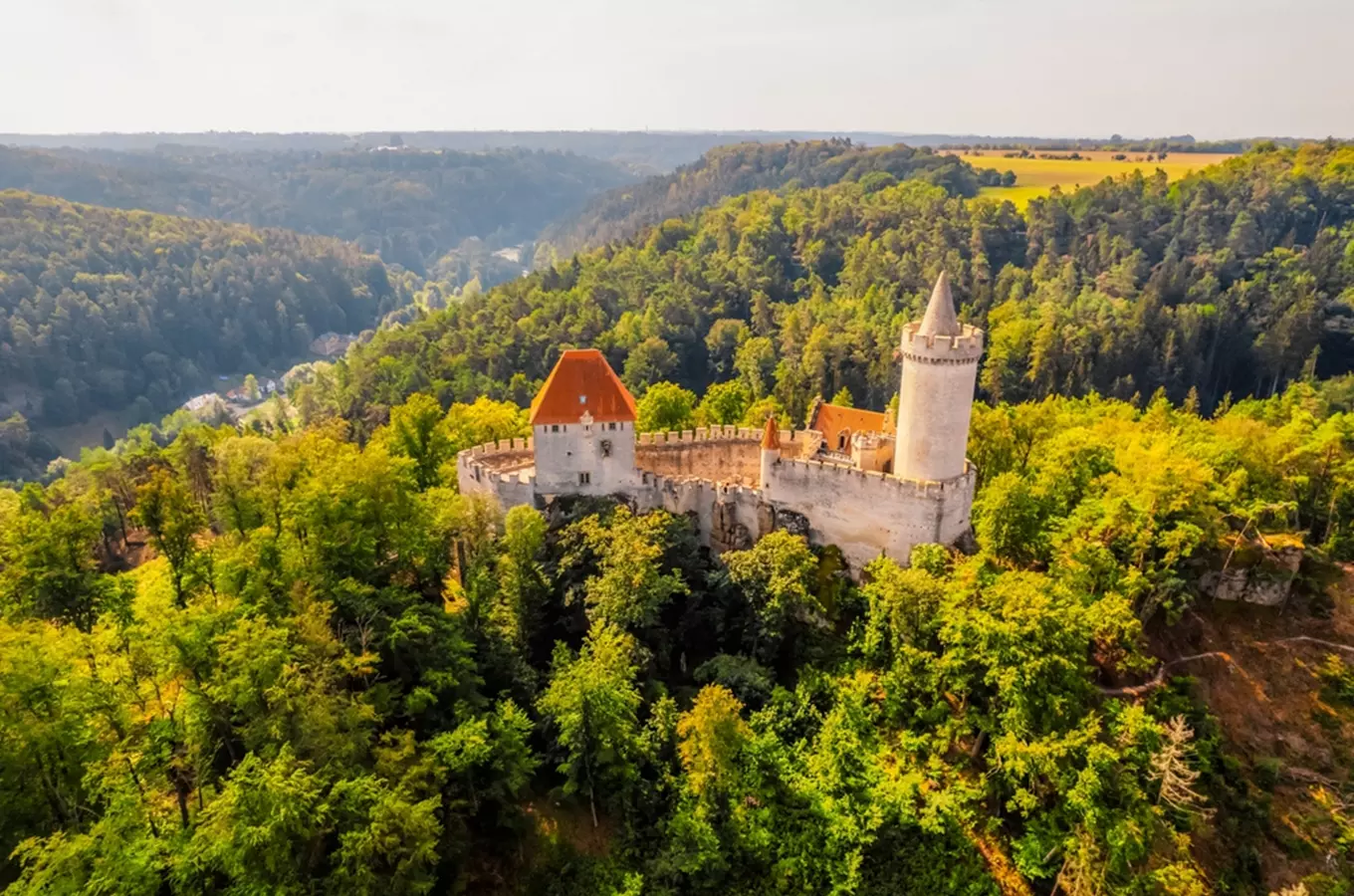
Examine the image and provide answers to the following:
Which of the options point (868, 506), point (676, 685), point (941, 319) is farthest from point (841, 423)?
point (676, 685)

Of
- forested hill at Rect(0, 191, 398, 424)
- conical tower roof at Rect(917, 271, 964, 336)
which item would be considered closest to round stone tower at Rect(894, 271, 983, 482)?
conical tower roof at Rect(917, 271, 964, 336)

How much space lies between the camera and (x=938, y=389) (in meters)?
37.9

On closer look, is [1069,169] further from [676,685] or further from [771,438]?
[676,685]

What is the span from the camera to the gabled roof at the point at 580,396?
138 feet

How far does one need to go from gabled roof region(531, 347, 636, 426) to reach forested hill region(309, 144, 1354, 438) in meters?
38.4

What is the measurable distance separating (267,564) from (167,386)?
146361 millimetres

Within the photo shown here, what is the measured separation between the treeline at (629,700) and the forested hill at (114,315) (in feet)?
413

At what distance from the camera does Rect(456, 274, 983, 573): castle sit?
38.2 m

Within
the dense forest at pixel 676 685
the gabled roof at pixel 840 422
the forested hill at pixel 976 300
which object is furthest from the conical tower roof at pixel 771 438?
the forested hill at pixel 976 300

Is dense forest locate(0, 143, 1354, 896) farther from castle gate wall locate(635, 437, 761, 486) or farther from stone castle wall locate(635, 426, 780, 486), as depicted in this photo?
stone castle wall locate(635, 426, 780, 486)

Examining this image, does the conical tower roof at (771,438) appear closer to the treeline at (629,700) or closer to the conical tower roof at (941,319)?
the treeline at (629,700)

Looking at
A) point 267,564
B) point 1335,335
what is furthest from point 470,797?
point 1335,335

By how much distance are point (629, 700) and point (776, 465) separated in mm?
14242

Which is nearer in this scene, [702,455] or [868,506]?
[868,506]
